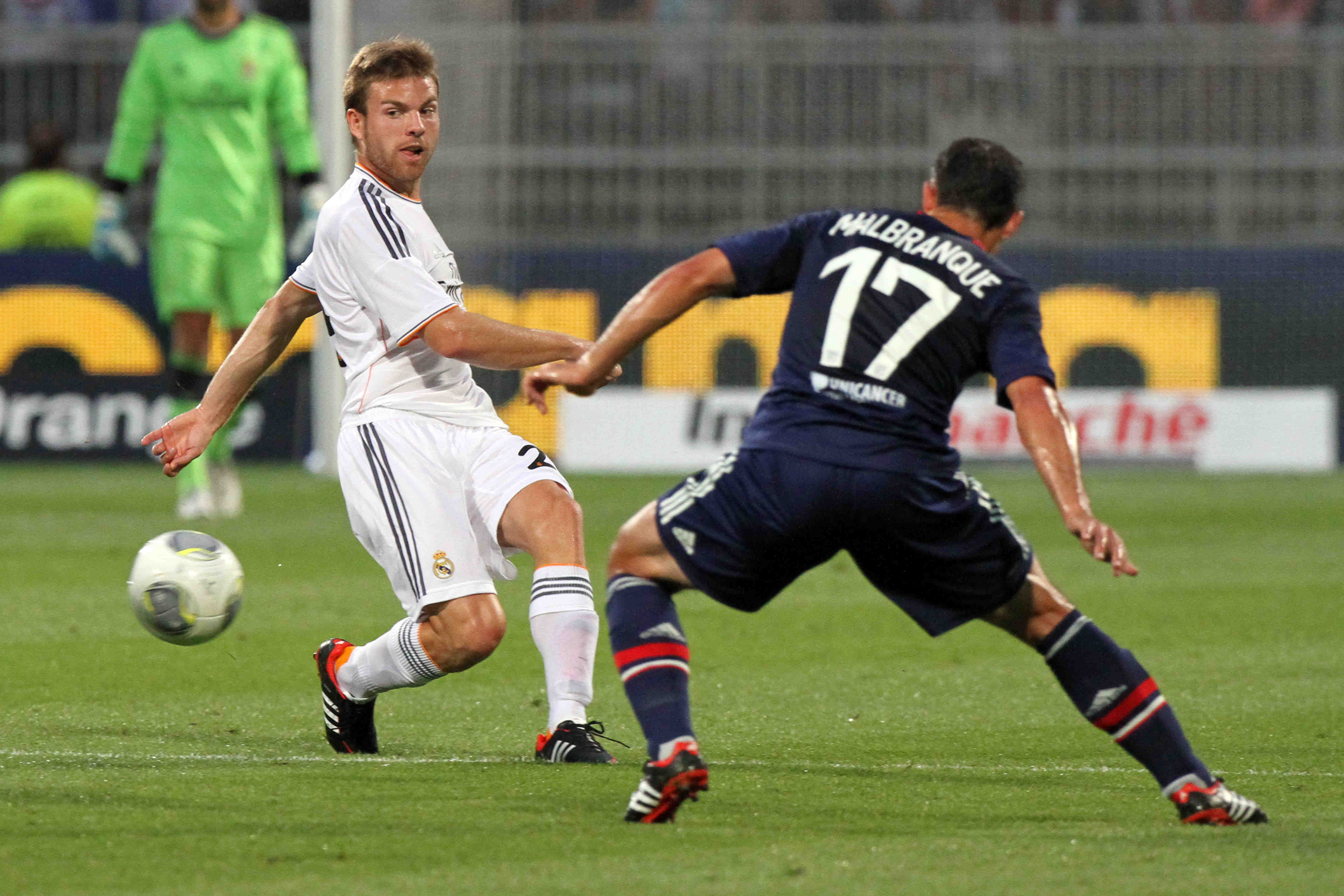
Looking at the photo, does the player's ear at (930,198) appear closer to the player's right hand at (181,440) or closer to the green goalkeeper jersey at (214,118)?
the player's right hand at (181,440)

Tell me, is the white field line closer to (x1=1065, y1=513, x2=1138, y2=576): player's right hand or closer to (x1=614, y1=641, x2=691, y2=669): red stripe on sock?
(x1=614, y1=641, x2=691, y2=669): red stripe on sock

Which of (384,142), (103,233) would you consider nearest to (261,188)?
(103,233)

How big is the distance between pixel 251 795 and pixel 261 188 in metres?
7.10

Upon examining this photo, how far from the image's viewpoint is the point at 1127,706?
4.04m

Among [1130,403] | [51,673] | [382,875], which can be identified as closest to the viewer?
[382,875]

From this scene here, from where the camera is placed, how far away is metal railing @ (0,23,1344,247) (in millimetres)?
15117

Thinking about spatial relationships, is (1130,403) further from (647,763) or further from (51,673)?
(647,763)

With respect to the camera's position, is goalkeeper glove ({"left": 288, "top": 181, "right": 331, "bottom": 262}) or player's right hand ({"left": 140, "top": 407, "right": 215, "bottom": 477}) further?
goalkeeper glove ({"left": 288, "top": 181, "right": 331, "bottom": 262})

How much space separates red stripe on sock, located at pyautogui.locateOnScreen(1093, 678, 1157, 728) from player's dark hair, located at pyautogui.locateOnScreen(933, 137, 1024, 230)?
963mm

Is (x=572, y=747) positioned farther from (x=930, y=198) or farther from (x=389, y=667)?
(x=930, y=198)

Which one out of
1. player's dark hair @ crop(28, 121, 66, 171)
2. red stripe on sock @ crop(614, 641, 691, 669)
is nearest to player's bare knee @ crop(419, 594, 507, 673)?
red stripe on sock @ crop(614, 641, 691, 669)

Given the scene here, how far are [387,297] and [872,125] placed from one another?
10703 millimetres

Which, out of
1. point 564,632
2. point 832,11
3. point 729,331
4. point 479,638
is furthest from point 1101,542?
point 832,11

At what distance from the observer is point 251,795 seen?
14.3ft
